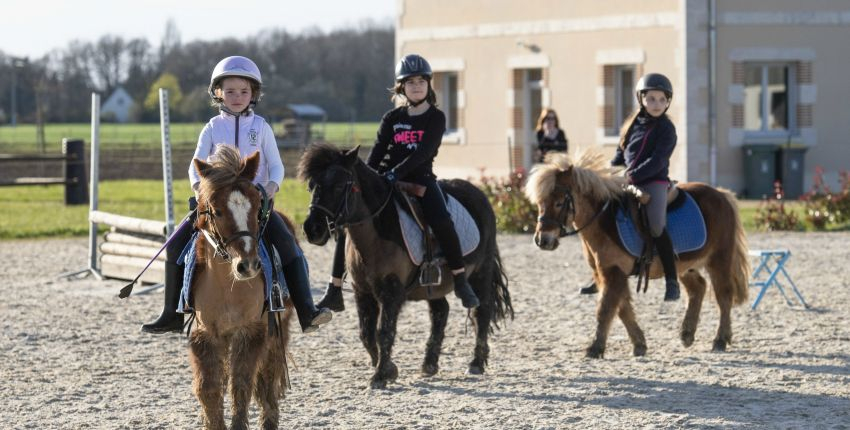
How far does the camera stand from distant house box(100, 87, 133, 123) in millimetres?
105000

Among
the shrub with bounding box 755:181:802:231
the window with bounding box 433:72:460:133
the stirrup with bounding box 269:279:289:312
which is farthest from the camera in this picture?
the window with bounding box 433:72:460:133

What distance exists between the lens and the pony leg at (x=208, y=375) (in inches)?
285

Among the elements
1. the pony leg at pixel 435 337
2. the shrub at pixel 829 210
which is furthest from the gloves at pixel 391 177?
the shrub at pixel 829 210

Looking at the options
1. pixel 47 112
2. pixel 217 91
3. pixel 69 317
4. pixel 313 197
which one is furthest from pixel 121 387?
pixel 47 112

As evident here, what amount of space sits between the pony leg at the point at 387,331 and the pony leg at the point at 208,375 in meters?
2.11

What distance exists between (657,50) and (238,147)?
807 inches

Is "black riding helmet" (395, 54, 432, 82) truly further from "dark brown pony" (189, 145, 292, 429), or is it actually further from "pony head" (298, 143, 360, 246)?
"dark brown pony" (189, 145, 292, 429)

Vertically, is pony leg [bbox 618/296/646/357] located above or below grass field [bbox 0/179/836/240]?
below

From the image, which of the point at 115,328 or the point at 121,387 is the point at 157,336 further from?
the point at 121,387

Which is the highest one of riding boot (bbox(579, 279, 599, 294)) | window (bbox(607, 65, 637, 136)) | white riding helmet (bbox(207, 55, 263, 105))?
window (bbox(607, 65, 637, 136))

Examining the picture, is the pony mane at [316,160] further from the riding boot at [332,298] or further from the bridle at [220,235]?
the bridle at [220,235]

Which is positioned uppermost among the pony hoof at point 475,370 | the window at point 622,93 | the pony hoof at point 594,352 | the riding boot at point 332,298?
the window at point 622,93

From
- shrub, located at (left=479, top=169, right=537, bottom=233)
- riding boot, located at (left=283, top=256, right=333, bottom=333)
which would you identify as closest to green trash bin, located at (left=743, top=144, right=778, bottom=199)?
shrub, located at (left=479, top=169, right=537, bottom=233)

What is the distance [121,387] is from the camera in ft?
30.6
